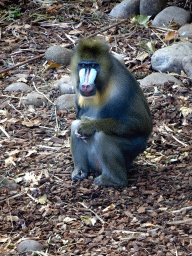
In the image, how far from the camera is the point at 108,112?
4.80m

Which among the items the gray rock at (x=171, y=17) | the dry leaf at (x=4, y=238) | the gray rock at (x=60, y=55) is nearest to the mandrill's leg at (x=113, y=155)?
the dry leaf at (x=4, y=238)

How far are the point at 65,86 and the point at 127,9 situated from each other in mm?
3059

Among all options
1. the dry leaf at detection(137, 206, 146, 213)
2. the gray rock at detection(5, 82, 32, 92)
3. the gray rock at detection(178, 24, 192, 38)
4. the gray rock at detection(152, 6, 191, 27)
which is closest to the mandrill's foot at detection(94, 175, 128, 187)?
the dry leaf at detection(137, 206, 146, 213)

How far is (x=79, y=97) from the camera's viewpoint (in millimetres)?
4922

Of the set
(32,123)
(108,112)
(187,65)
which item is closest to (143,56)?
(187,65)

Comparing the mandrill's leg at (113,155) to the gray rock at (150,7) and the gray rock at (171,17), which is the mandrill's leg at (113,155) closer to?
the gray rock at (171,17)

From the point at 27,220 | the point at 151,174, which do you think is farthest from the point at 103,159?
the point at 27,220

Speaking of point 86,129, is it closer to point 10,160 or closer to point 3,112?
point 10,160

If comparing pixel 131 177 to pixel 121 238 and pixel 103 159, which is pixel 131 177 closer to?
pixel 103 159

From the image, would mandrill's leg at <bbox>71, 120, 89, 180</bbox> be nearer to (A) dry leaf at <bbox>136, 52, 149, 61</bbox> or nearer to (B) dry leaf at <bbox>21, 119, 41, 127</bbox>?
(B) dry leaf at <bbox>21, 119, 41, 127</bbox>

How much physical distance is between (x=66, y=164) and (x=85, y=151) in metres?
0.42

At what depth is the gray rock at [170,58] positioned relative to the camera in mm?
7332

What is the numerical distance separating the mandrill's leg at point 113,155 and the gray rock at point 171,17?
4.43m

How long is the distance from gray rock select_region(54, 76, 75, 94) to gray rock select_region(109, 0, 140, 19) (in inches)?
109
